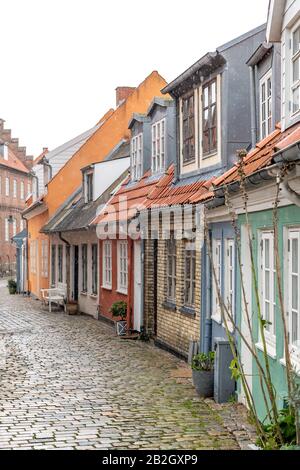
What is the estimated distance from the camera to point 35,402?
35.2ft

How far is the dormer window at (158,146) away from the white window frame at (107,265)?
408 centimetres

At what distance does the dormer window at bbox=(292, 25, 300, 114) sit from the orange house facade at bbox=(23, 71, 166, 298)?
16.7m

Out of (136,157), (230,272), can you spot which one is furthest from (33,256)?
(230,272)

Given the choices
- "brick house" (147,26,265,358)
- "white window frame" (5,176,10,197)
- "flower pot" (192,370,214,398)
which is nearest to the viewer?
"flower pot" (192,370,214,398)

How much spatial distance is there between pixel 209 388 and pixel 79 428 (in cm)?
259

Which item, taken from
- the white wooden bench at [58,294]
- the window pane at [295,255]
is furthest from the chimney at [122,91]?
the window pane at [295,255]

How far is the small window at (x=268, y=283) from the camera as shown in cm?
852

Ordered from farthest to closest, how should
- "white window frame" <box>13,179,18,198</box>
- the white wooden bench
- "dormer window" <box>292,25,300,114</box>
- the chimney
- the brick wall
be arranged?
"white window frame" <box>13,179,18,198</box> < the chimney < the white wooden bench < the brick wall < "dormer window" <box>292,25,300,114</box>

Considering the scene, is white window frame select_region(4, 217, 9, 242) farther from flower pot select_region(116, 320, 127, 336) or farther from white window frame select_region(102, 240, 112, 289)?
flower pot select_region(116, 320, 127, 336)

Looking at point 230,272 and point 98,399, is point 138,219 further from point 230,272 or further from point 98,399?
point 98,399

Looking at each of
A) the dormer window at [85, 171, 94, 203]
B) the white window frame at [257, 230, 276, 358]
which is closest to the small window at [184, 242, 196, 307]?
the white window frame at [257, 230, 276, 358]

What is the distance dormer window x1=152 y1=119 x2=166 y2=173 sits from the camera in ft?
59.1

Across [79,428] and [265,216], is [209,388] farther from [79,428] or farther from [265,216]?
[265,216]

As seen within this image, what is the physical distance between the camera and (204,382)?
1092 centimetres
